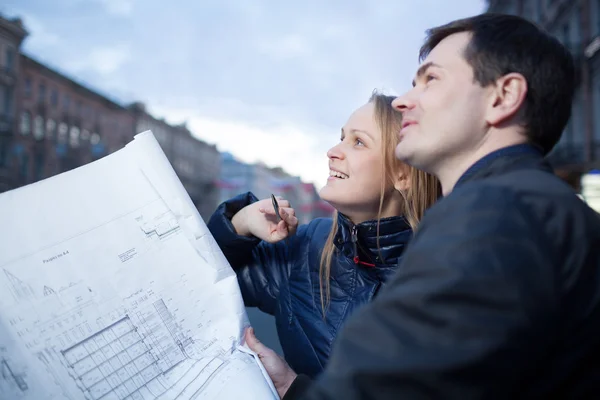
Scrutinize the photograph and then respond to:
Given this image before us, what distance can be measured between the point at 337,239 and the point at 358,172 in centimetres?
25

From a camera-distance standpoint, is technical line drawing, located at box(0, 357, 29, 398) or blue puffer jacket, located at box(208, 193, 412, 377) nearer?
technical line drawing, located at box(0, 357, 29, 398)

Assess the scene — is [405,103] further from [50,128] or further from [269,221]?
[50,128]

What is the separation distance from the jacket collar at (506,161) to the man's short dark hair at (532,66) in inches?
5.0

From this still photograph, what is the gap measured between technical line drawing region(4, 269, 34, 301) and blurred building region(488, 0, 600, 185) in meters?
14.4

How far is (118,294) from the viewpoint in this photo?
1130 millimetres

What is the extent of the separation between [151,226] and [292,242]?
30.9 inches

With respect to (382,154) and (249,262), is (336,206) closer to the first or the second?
(382,154)

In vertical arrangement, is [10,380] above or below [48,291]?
below

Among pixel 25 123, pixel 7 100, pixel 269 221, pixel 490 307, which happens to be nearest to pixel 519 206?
pixel 490 307

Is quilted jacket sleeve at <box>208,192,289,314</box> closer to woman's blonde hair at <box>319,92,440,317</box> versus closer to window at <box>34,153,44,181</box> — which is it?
woman's blonde hair at <box>319,92,440,317</box>

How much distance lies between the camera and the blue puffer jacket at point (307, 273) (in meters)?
1.56

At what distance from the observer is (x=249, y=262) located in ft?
6.10

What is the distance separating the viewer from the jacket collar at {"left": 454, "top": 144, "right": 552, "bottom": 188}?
0.86 m

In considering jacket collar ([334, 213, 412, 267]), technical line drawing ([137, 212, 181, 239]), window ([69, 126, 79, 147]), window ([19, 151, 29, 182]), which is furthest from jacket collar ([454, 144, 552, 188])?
window ([69, 126, 79, 147])
